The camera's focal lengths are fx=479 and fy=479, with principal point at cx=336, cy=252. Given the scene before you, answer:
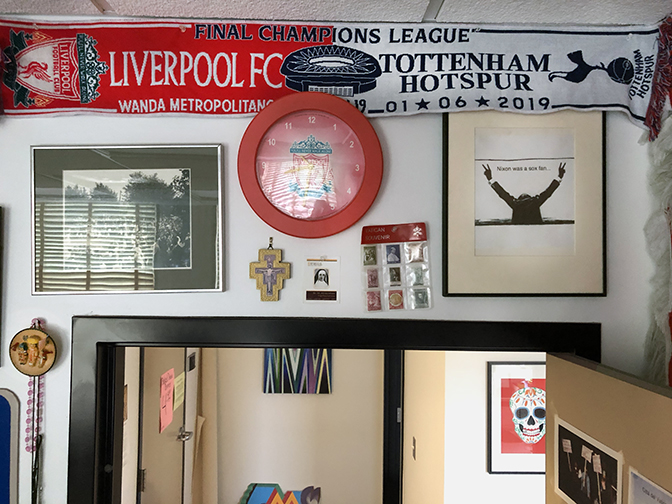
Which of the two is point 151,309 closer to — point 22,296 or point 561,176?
point 22,296

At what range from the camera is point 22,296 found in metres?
1.12

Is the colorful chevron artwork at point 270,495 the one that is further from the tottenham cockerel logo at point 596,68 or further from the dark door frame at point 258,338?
the tottenham cockerel logo at point 596,68

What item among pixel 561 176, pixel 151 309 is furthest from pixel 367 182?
pixel 151 309

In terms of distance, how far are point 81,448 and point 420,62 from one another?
46.5 inches

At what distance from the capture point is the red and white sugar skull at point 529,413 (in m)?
2.16

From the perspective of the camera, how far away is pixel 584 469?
94cm

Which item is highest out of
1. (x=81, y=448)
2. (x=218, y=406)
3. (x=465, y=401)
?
(x=81, y=448)

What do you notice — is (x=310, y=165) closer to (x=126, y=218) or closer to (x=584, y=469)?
(x=126, y=218)

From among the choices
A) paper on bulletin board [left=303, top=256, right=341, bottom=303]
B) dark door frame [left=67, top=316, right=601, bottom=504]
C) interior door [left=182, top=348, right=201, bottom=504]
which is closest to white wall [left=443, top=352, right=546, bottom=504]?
dark door frame [left=67, top=316, right=601, bottom=504]

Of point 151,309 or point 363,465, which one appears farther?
point 363,465

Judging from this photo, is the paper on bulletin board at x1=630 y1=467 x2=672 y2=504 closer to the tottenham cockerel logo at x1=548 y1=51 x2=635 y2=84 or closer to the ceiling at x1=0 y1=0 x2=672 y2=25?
the tottenham cockerel logo at x1=548 y1=51 x2=635 y2=84

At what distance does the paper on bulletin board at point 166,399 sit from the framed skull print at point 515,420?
4.87 feet

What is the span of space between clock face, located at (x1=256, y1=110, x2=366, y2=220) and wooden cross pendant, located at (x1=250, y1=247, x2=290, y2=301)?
4.2 inches

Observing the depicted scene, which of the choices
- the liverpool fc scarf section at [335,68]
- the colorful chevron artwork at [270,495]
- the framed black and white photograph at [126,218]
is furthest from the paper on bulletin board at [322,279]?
the colorful chevron artwork at [270,495]
